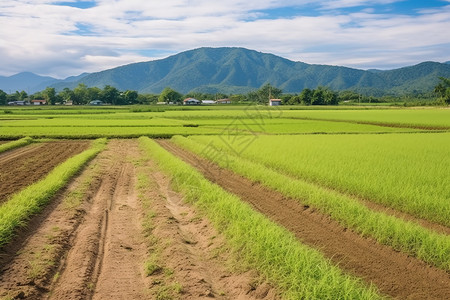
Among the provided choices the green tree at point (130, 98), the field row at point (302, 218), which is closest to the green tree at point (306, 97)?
the green tree at point (130, 98)

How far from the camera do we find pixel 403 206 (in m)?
8.11

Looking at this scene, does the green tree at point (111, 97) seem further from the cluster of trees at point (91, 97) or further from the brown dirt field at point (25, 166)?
the brown dirt field at point (25, 166)

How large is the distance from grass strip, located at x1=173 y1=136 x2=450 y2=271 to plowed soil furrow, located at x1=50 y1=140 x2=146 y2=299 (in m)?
4.08

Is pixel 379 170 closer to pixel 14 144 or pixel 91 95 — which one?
pixel 14 144

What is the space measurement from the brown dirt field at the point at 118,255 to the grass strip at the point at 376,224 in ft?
9.09

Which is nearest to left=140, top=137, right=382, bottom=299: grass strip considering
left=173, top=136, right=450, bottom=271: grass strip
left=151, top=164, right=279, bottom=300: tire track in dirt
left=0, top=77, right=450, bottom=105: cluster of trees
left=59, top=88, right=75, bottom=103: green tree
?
left=151, top=164, right=279, bottom=300: tire track in dirt

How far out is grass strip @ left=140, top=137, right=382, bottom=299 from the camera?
4250mm

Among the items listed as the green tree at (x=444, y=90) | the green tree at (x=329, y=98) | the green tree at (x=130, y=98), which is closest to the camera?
the green tree at (x=444, y=90)

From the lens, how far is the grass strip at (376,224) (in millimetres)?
5809

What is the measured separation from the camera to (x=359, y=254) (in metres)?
6.07

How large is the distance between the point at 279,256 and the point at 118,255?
8.69 ft

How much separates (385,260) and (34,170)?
40.8ft

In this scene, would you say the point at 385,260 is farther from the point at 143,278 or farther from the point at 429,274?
the point at 143,278

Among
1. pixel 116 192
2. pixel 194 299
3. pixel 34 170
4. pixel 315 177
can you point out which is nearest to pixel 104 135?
pixel 34 170
